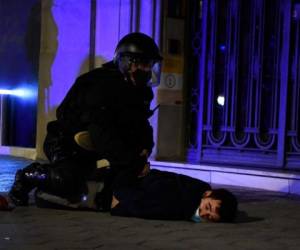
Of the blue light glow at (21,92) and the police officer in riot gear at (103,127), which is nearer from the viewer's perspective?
the police officer in riot gear at (103,127)

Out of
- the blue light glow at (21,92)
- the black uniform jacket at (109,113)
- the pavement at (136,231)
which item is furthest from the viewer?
the blue light glow at (21,92)

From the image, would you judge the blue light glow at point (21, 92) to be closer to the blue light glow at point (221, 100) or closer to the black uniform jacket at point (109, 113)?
the blue light glow at point (221, 100)

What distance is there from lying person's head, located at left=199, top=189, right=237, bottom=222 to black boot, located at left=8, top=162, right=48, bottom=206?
4.26ft

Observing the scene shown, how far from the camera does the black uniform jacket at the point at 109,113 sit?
188 inches

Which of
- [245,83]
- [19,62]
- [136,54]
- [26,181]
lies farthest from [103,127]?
[19,62]

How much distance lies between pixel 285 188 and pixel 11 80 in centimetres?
503

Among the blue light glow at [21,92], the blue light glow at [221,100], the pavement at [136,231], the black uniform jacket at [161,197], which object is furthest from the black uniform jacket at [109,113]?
the blue light glow at [21,92]

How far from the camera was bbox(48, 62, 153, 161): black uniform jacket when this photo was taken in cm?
478

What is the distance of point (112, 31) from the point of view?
8.48 metres

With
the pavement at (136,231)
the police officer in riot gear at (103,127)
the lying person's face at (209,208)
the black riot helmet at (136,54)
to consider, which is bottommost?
the pavement at (136,231)

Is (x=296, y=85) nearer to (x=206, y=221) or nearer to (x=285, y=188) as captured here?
(x=285, y=188)

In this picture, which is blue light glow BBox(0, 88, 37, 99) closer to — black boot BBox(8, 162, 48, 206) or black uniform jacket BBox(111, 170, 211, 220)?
black boot BBox(8, 162, 48, 206)

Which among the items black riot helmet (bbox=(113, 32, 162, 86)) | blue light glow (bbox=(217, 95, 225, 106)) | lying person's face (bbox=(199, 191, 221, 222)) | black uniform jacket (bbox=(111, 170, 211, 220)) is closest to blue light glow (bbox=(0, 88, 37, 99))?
blue light glow (bbox=(217, 95, 225, 106))

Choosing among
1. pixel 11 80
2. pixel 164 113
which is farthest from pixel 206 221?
pixel 11 80
